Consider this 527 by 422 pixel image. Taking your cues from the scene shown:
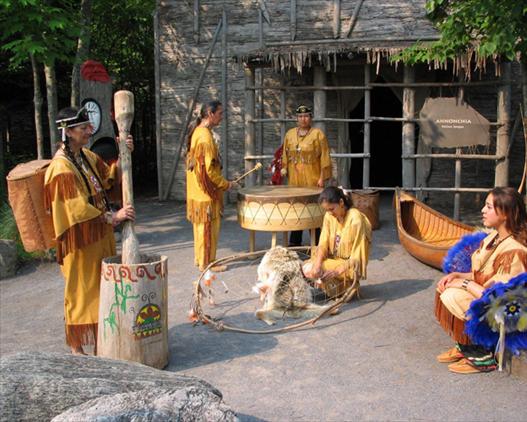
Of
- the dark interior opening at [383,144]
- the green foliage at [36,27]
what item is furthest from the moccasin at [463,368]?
the dark interior opening at [383,144]

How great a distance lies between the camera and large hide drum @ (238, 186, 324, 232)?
7.07 m

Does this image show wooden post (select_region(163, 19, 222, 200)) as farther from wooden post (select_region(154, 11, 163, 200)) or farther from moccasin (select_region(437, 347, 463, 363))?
moccasin (select_region(437, 347, 463, 363))

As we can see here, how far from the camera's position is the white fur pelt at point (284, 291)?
591 centimetres

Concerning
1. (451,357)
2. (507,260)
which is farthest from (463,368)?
(507,260)

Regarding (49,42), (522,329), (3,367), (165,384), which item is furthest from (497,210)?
(49,42)

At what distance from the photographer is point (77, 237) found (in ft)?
15.2

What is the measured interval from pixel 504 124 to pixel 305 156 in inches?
145

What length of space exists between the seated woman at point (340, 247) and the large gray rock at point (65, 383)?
2.49 meters

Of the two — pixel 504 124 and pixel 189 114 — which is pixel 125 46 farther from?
pixel 504 124

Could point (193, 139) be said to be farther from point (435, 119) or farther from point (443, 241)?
point (435, 119)

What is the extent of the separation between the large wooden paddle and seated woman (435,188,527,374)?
7.54ft

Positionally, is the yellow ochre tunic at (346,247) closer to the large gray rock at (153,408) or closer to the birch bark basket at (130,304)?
the birch bark basket at (130,304)

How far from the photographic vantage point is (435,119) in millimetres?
10086

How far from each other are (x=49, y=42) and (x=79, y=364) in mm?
6168
